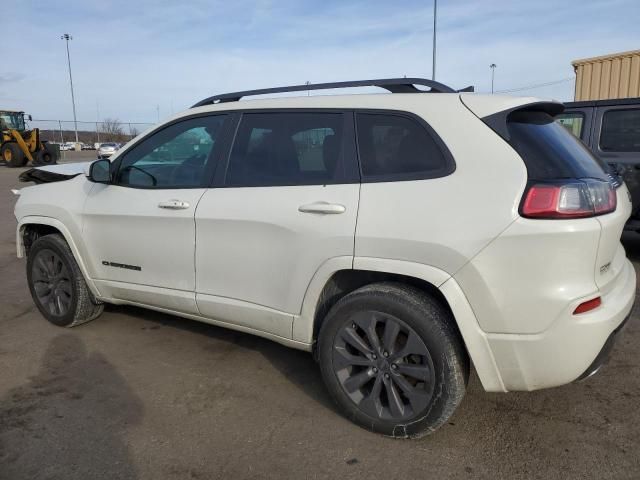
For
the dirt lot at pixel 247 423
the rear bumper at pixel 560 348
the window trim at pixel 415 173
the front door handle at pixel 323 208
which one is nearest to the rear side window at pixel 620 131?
the dirt lot at pixel 247 423

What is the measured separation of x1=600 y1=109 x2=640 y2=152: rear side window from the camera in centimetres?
580

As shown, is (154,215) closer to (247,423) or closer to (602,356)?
(247,423)

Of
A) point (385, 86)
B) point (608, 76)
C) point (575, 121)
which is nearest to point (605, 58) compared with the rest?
point (608, 76)

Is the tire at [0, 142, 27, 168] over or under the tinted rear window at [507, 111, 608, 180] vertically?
under

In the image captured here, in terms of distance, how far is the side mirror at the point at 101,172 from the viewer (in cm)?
367

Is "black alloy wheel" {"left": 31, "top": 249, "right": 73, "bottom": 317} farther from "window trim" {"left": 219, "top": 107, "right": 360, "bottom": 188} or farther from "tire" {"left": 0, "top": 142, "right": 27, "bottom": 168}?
"tire" {"left": 0, "top": 142, "right": 27, "bottom": 168}

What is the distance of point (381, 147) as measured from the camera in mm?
2678

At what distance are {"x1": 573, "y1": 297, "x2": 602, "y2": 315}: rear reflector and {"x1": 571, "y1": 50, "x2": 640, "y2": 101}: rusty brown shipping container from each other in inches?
406

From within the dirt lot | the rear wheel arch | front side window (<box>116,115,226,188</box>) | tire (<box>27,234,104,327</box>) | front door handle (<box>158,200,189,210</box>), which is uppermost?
front side window (<box>116,115,226,188</box>)

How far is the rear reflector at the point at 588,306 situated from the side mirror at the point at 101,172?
3075 mm

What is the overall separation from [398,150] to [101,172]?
A: 2210mm

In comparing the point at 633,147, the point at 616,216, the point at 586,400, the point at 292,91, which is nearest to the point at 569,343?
the point at 616,216

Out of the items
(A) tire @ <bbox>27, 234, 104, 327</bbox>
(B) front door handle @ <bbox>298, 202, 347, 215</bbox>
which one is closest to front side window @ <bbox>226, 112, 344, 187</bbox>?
(B) front door handle @ <bbox>298, 202, 347, 215</bbox>

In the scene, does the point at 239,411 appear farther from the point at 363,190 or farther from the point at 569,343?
the point at 569,343
